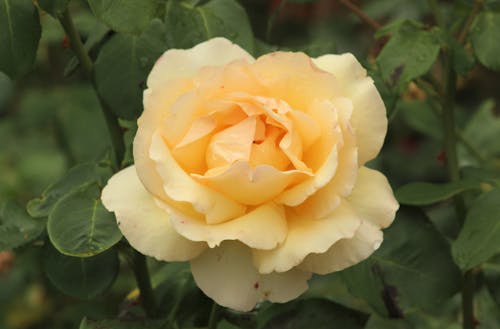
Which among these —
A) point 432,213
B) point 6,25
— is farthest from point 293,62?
point 432,213

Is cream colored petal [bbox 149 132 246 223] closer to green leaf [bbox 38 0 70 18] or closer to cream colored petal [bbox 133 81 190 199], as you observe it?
cream colored petal [bbox 133 81 190 199]

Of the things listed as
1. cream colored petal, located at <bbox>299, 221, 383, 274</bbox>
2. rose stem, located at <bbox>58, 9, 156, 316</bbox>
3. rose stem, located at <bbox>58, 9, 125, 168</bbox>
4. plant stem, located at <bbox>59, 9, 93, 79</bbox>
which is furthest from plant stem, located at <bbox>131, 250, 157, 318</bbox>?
cream colored petal, located at <bbox>299, 221, 383, 274</bbox>

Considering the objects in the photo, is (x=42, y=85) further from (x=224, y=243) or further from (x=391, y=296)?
(x=224, y=243)

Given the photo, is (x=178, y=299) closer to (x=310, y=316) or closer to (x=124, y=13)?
(x=310, y=316)

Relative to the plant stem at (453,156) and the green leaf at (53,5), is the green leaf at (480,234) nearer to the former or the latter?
the plant stem at (453,156)

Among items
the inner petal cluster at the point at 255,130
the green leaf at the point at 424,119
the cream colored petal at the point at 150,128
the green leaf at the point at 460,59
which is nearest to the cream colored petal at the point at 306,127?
the inner petal cluster at the point at 255,130

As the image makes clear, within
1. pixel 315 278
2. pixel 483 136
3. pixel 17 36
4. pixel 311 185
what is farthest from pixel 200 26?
pixel 483 136
